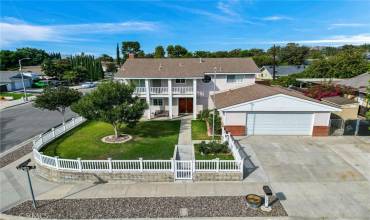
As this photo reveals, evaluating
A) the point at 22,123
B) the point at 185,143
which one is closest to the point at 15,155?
the point at 22,123

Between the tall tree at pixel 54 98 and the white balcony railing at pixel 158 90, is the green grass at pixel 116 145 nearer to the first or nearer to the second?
the tall tree at pixel 54 98

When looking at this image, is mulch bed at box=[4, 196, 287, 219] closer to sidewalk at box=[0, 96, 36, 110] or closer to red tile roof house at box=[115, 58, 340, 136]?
red tile roof house at box=[115, 58, 340, 136]

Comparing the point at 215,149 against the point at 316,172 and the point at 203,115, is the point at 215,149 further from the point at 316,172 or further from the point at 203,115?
the point at 203,115

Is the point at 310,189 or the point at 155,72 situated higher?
the point at 155,72

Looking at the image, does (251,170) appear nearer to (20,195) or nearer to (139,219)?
(139,219)

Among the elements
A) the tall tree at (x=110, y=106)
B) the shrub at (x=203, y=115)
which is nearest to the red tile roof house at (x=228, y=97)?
the shrub at (x=203, y=115)

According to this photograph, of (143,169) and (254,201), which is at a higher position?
(143,169)

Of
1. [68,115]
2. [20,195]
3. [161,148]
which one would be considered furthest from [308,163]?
[68,115]
